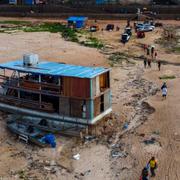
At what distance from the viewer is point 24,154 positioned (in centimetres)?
2517

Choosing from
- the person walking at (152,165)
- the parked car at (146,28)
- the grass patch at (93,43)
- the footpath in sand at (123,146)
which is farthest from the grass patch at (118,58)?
the person walking at (152,165)

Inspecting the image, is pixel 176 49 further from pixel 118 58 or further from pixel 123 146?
pixel 123 146

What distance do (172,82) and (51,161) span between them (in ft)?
59.9

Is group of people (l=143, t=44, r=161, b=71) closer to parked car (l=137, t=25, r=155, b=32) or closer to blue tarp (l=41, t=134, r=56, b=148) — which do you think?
parked car (l=137, t=25, r=155, b=32)

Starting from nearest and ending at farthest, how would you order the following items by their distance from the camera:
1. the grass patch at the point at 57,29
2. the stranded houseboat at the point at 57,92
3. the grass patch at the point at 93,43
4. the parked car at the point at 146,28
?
the stranded houseboat at the point at 57,92
the grass patch at the point at 93,43
the grass patch at the point at 57,29
the parked car at the point at 146,28

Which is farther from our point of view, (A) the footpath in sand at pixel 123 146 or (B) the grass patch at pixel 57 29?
(B) the grass patch at pixel 57 29

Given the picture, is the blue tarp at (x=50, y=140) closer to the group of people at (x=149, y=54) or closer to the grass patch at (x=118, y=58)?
the grass patch at (x=118, y=58)

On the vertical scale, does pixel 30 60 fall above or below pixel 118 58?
above

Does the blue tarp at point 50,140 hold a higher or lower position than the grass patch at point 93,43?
lower

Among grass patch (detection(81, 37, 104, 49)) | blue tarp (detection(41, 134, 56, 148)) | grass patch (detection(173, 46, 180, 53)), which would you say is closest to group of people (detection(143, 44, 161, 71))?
grass patch (detection(173, 46, 180, 53))

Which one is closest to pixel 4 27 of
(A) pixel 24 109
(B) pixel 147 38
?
(B) pixel 147 38

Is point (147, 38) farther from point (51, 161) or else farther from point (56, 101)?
point (51, 161)

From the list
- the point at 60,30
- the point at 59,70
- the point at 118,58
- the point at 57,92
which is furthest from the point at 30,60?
the point at 60,30

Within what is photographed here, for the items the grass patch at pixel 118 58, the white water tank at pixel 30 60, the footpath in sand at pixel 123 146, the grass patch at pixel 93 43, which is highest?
the white water tank at pixel 30 60
